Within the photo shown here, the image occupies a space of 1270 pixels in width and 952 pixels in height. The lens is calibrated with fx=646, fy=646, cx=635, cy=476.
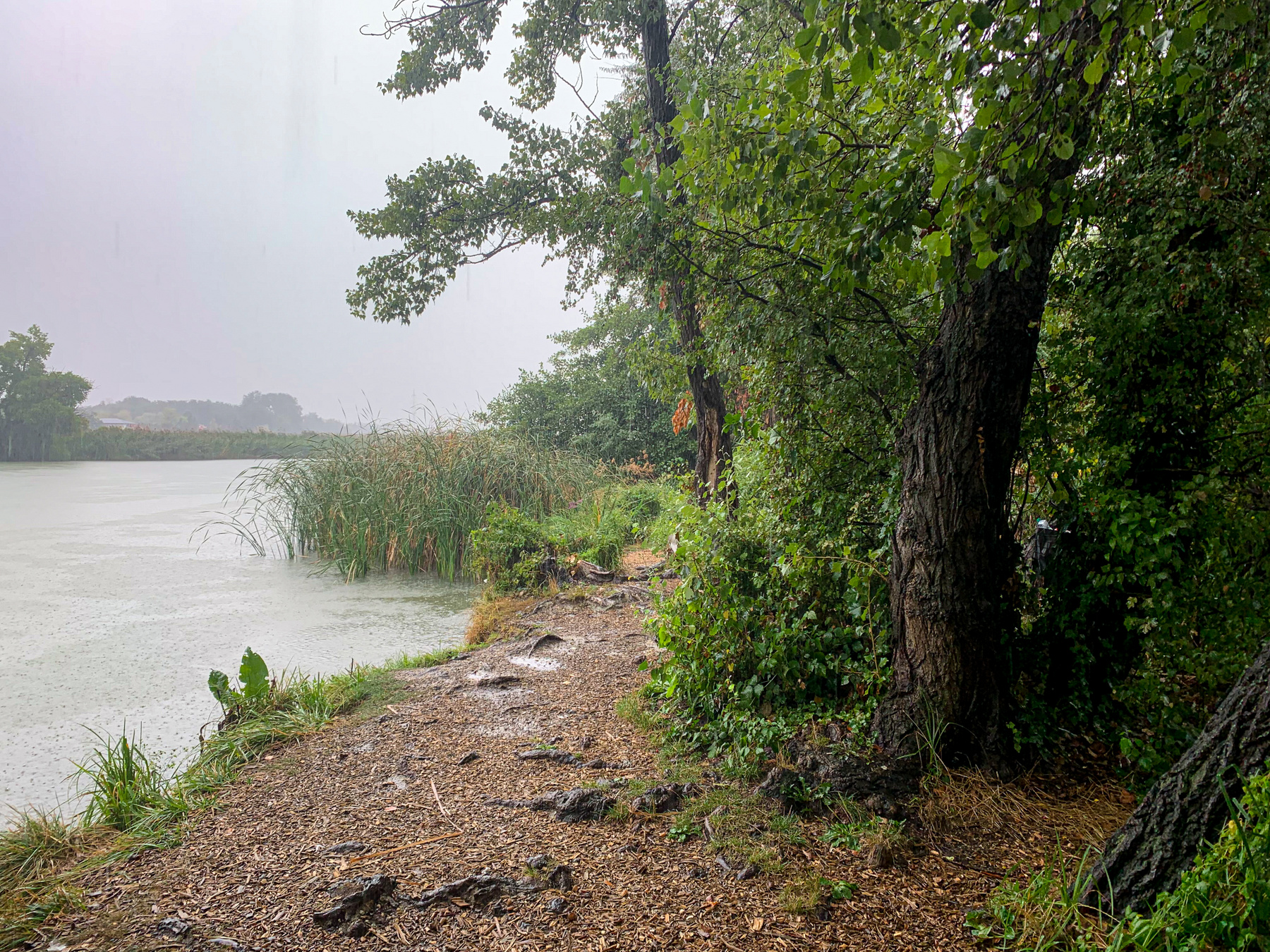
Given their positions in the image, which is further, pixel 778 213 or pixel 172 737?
pixel 172 737

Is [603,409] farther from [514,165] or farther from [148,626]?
[148,626]

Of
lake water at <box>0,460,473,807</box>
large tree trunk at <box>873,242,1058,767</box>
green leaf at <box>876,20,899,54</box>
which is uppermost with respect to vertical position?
green leaf at <box>876,20,899,54</box>

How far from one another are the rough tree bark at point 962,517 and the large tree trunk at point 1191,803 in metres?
0.73

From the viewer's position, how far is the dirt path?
70.2 inches

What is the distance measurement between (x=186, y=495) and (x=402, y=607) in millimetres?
11927

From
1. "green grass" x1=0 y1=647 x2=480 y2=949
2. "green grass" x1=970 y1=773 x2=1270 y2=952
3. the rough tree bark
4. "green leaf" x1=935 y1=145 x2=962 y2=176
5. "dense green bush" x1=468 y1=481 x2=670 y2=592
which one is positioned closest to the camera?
"green grass" x1=970 y1=773 x2=1270 y2=952

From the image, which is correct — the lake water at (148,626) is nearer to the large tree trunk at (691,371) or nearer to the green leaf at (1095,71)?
the large tree trunk at (691,371)

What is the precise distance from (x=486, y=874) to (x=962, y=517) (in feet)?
6.61

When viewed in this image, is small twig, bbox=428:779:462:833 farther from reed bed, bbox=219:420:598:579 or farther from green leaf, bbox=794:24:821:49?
reed bed, bbox=219:420:598:579

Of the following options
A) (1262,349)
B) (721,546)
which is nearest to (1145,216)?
(1262,349)

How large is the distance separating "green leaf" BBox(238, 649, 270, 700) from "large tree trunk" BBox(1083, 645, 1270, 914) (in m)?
3.76

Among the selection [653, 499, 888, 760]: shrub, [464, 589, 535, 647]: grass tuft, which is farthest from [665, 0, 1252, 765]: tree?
[464, 589, 535, 647]: grass tuft

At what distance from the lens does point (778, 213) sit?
276 centimetres

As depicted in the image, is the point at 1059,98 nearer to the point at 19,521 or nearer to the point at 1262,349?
the point at 1262,349
